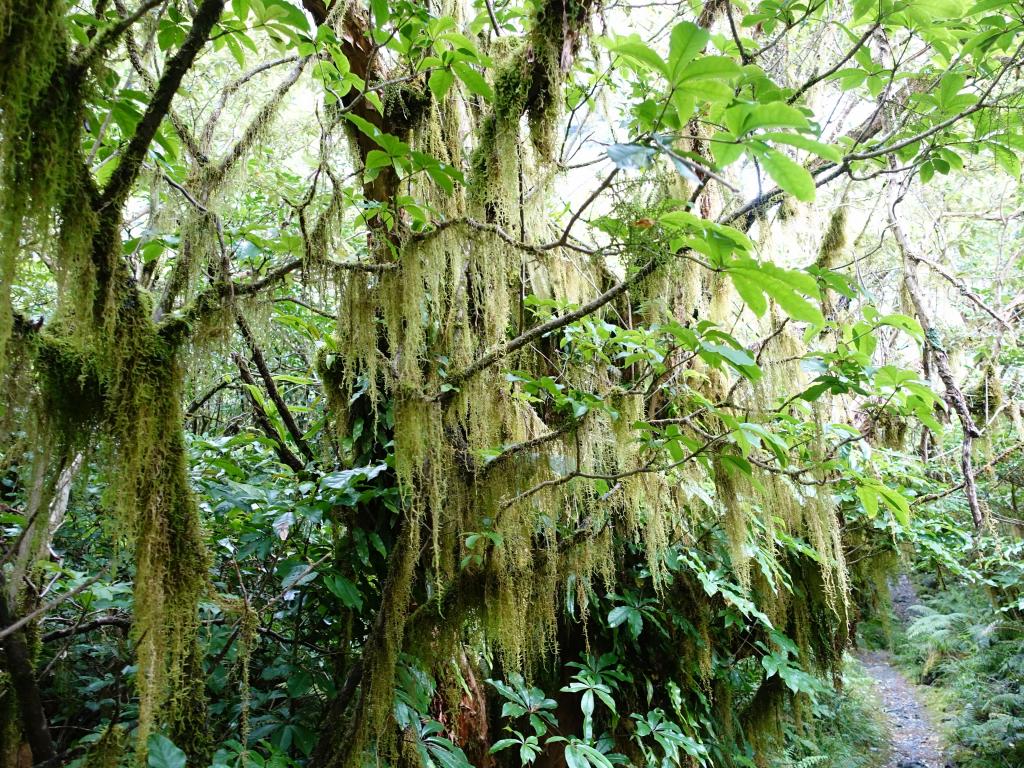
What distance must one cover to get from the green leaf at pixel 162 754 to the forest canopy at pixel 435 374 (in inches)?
1.0

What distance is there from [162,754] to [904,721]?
8365mm

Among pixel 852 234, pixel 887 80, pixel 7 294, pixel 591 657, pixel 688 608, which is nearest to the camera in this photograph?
pixel 7 294

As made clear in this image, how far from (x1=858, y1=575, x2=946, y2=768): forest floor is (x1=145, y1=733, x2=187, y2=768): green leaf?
515 centimetres

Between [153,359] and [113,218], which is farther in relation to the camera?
[153,359]

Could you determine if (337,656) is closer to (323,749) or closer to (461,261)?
(323,749)

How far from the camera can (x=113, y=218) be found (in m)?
1.33

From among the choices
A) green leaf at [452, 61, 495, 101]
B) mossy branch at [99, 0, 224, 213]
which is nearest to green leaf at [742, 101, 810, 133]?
green leaf at [452, 61, 495, 101]

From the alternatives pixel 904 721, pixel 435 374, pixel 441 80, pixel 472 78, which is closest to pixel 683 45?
pixel 472 78

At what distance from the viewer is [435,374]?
7.25 ft

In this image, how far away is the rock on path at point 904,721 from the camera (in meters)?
6.18

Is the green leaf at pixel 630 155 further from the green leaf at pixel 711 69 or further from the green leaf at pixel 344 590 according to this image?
the green leaf at pixel 344 590

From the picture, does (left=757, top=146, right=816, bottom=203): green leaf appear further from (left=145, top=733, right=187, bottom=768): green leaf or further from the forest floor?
the forest floor

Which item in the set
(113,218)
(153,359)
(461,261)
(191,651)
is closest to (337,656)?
(191,651)

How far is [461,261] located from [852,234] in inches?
110
